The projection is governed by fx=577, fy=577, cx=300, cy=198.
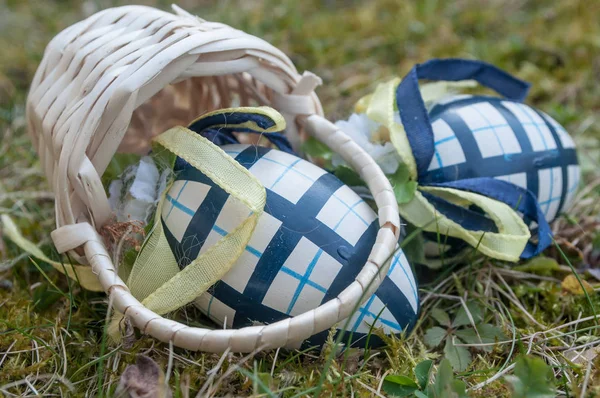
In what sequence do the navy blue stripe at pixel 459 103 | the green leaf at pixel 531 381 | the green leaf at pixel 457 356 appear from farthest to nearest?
the navy blue stripe at pixel 459 103, the green leaf at pixel 457 356, the green leaf at pixel 531 381

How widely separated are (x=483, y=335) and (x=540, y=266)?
28 cm

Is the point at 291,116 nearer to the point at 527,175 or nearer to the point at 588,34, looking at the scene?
the point at 527,175

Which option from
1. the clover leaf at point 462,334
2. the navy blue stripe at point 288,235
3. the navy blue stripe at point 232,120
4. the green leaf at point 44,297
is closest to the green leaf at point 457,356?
the clover leaf at point 462,334

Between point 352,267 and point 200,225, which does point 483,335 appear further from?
point 200,225

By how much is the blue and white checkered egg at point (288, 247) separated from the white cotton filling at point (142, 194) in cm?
4

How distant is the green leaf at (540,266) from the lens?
133 cm

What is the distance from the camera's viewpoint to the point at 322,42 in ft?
7.73

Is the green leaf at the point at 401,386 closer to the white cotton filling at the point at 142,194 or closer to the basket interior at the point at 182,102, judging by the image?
the white cotton filling at the point at 142,194

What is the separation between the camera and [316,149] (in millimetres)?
1303

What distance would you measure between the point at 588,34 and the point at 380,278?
1.77 metres

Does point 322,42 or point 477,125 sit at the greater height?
point 477,125

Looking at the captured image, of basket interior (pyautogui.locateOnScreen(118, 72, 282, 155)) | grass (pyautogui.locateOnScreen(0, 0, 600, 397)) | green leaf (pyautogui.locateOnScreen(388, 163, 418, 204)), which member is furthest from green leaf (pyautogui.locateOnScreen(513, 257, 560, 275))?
basket interior (pyautogui.locateOnScreen(118, 72, 282, 155))

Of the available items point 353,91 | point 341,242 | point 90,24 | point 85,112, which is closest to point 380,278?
point 341,242

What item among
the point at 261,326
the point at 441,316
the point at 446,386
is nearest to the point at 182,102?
the point at 261,326
